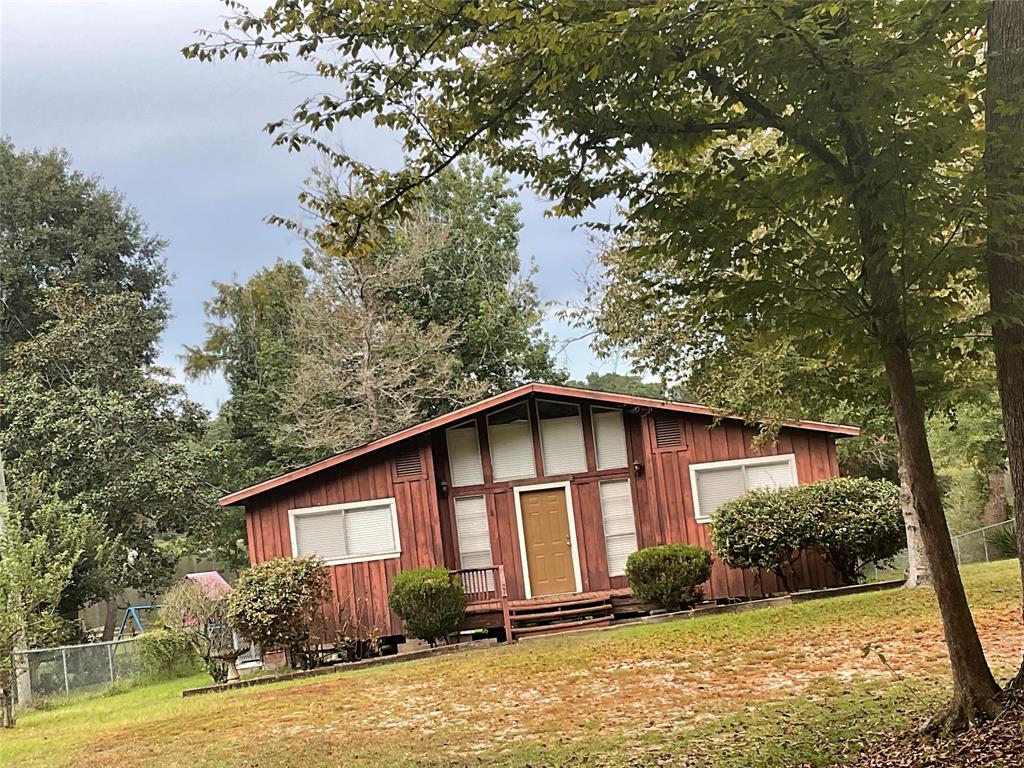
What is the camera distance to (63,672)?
15227mm

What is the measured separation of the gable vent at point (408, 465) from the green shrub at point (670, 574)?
12.8ft

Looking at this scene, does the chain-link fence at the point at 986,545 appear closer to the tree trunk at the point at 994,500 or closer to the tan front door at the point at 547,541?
the tree trunk at the point at 994,500

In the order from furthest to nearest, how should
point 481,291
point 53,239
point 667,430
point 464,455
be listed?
1. point 481,291
2. point 53,239
3. point 464,455
4. point 667,430

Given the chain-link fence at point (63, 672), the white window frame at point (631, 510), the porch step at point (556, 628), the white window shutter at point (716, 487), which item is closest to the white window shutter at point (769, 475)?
the white window shutter at point (716, 487)

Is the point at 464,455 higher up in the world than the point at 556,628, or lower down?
higher up

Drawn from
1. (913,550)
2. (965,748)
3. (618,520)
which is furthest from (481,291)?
(965,748)

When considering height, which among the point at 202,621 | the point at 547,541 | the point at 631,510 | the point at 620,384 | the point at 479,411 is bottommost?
the point at 202,621

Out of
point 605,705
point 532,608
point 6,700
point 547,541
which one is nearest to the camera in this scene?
point 605,705

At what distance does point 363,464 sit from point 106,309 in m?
13.5

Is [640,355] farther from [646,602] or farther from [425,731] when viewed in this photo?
[425,731]

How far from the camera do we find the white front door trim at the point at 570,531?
649 inches

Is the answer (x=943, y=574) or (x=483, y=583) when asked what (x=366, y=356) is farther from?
(x=943, y=574)

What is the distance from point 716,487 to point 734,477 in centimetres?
35

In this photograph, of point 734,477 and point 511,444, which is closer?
point 734,477
